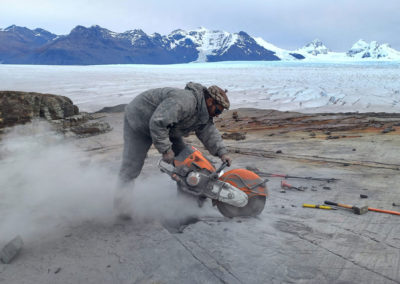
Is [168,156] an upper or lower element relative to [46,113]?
upper

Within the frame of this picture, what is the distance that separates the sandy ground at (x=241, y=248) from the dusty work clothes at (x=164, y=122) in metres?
0.69

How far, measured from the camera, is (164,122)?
2850mm

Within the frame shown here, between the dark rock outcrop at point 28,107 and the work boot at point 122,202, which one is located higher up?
the dark rock outcrop at point 28,107

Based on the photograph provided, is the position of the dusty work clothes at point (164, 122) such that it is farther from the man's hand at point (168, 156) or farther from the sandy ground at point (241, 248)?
the sandy ground at point (241, 248)

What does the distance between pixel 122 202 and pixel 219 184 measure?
1.12 m

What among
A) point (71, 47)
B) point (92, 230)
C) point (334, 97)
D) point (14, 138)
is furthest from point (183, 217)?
point (71, 47)

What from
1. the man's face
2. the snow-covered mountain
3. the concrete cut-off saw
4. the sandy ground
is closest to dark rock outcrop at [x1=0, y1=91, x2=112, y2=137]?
the sandy ground

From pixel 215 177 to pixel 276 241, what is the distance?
2.73 feet

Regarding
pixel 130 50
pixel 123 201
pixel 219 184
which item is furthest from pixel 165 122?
pixel 130 50

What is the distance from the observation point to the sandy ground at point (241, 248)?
224cm

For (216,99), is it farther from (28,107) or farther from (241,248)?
(28,107)

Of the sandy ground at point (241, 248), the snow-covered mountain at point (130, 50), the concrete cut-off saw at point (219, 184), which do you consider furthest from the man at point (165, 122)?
the snow-covered mountain at point (130, 50)

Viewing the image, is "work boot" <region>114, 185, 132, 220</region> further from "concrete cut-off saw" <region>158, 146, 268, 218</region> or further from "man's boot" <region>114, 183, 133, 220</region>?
"concrete cut-off saw" <region>158, 146, 268, 218</region>

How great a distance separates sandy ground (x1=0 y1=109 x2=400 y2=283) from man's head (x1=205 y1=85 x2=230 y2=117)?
111cm
